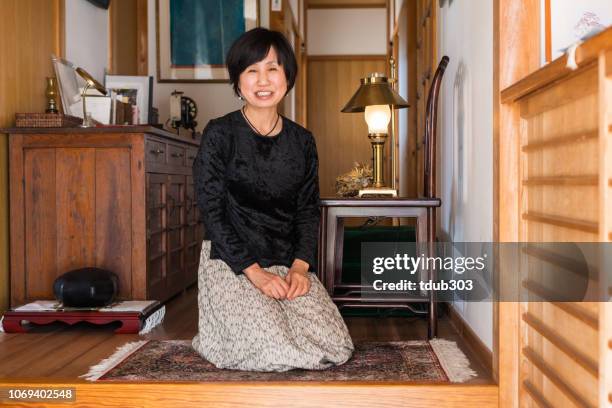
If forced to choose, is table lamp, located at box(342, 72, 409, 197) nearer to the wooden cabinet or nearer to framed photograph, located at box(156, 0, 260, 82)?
the wooden cabinet

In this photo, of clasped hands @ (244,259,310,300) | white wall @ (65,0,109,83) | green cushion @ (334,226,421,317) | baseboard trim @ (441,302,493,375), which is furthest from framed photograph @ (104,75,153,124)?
clasped hands @ (244,259,310,300)

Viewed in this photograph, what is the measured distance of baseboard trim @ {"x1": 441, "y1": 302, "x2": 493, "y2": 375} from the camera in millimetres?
2137

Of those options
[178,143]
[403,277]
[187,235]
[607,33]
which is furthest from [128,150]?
[607,33]

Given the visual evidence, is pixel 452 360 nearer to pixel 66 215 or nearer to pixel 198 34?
pixel 66 215

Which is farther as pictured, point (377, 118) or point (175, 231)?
point (175, 231)

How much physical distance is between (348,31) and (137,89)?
14.9ft

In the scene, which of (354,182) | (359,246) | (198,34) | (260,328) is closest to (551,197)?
(260,328)

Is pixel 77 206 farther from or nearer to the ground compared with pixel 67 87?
nearer to the ground

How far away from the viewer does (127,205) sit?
3033 millimetres

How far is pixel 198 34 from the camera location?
4914 mm

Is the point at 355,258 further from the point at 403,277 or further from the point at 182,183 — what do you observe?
the point at 182,183

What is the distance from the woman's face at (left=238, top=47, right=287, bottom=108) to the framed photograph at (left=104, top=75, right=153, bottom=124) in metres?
2.12

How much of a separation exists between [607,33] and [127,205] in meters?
2.30

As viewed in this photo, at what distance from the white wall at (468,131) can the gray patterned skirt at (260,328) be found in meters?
0.52
